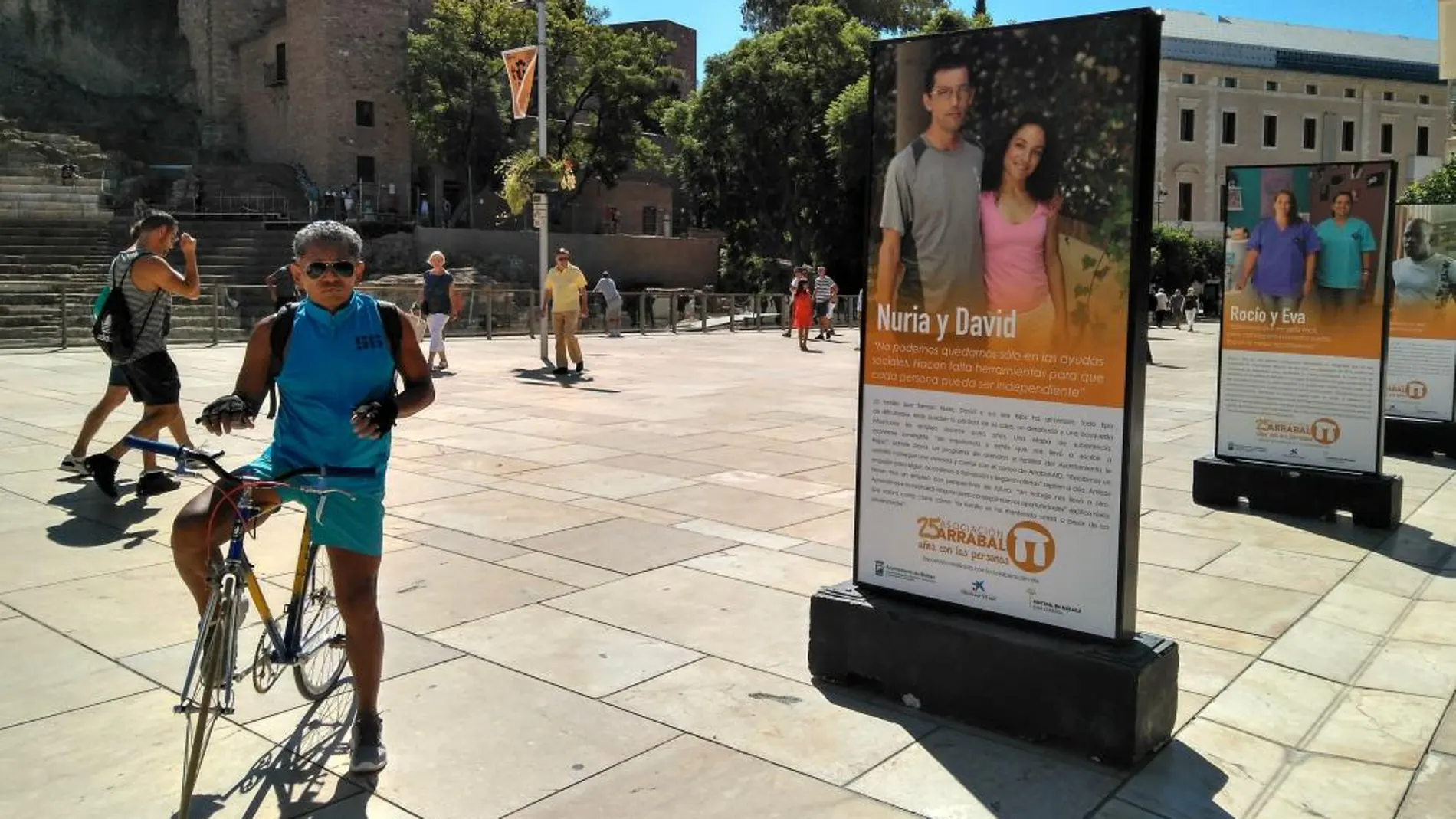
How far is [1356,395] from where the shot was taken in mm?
7516

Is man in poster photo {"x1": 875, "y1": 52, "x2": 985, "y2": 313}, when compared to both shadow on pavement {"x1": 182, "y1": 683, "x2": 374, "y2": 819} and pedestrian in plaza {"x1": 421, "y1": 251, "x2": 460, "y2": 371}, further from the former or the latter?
pedestrian in plaza {"x1": 421, "y1": 251, "x2": 460, "y2": 371}

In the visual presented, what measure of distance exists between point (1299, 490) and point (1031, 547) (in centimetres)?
459

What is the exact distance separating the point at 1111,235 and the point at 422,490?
5608mm

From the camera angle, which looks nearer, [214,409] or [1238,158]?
[214,409]

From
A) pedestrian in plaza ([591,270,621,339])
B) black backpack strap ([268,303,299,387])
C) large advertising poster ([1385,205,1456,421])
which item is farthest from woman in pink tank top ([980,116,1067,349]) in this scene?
pedestrian in plaza ([591,270,621,339])

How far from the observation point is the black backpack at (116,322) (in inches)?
284

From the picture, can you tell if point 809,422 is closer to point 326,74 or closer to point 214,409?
point 214,409

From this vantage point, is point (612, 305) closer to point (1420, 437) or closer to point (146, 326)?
point (1420, 437)

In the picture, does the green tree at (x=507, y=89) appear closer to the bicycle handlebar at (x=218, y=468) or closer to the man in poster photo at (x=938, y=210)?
the man in poster photo at (x=938, y=210)

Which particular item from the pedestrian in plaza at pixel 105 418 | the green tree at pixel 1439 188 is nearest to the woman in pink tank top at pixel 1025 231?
the pedestrian in plaza at pixel 105 418

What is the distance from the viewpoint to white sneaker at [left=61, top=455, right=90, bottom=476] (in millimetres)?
7980

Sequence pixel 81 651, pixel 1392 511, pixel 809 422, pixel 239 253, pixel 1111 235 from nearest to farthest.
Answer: pixel 1111 235
pixel 81 651
pixel 1392 511
pixel 809 422
pixel 239 253

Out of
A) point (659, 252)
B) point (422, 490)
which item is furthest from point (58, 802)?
point (659, 252)

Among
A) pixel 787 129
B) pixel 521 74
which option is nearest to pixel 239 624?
pixel 521 74
